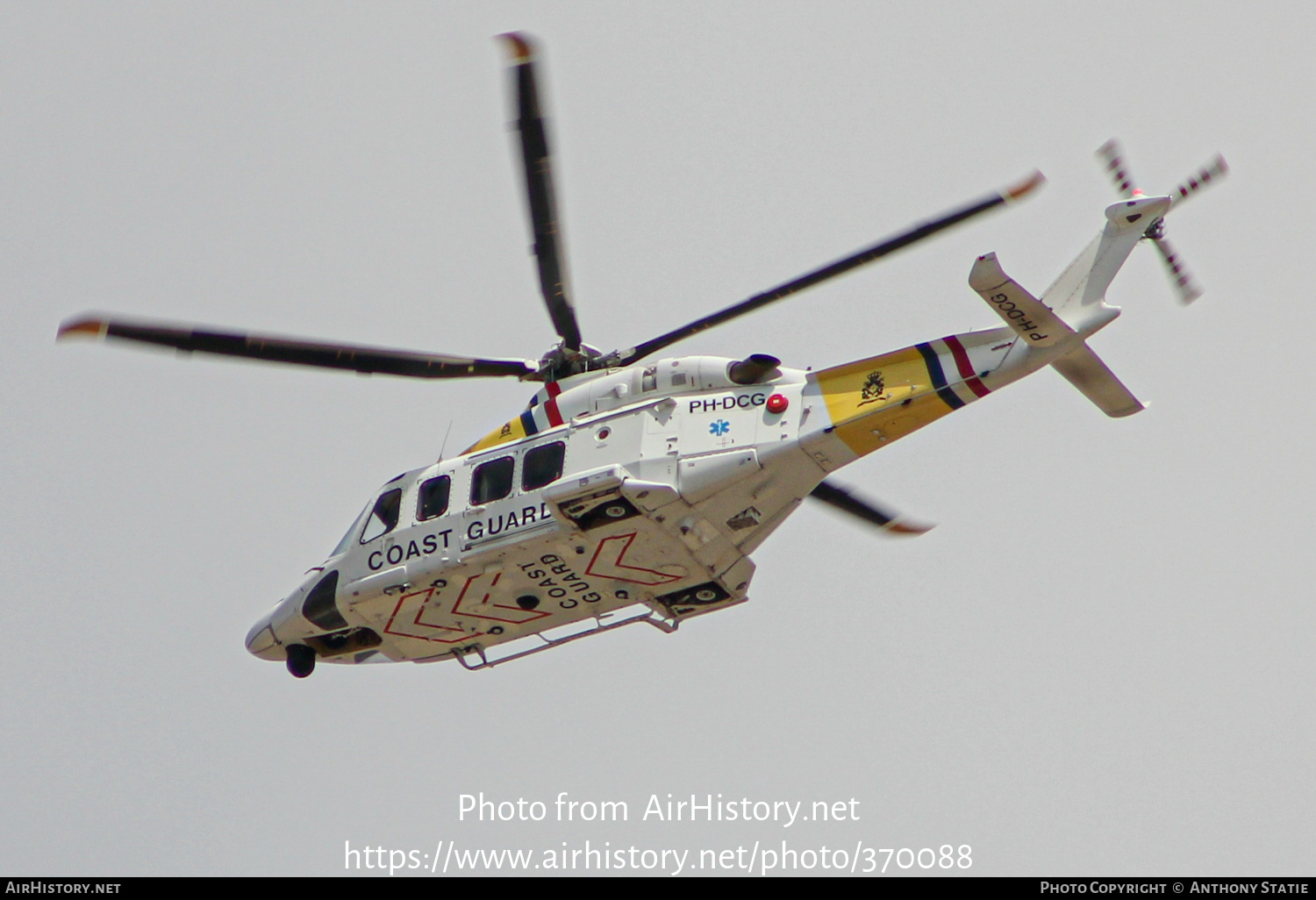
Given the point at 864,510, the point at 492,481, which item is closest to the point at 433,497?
the point at 492,481

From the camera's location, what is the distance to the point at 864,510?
71.2 ft

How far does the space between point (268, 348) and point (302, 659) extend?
15.0ft

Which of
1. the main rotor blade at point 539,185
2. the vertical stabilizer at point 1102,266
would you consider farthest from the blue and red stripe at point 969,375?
the main rotor blade at point 539,185

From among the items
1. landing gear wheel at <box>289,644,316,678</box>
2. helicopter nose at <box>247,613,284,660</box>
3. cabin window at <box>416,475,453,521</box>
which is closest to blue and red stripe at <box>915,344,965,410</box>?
cabin window at <box>416,475,453,521</box>

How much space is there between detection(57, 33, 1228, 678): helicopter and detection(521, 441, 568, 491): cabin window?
2cm

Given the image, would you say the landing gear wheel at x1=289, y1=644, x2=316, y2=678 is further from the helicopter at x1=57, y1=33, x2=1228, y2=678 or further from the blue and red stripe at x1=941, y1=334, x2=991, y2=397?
the blue and red stripe at x1=941, y1=334, x2=991, y2=397

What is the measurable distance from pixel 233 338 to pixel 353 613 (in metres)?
3.81

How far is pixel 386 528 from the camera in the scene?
21.6 meters

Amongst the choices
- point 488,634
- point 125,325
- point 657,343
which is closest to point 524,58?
point 657,343

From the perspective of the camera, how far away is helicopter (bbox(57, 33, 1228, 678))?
1906 cm

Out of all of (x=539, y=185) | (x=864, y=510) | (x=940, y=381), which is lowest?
(x=864, y=510)

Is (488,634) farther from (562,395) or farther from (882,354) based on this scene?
(882,354)

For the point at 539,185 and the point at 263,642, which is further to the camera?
the point at 263,642

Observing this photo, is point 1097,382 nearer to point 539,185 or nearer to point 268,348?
point 539,185
